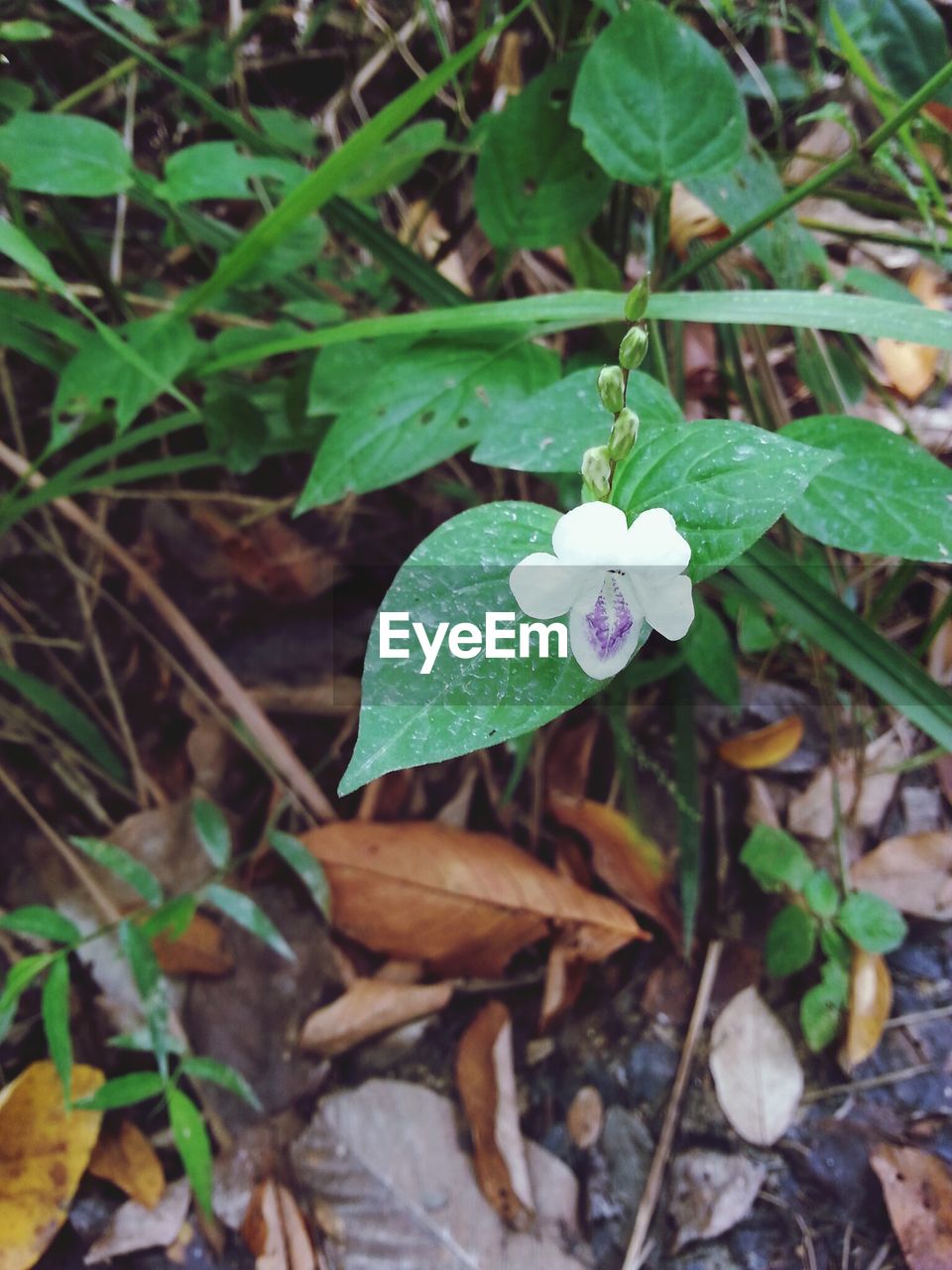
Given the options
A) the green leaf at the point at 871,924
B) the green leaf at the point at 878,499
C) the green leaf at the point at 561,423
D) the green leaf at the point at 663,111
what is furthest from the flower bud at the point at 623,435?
the green leaf at the point at 871,924

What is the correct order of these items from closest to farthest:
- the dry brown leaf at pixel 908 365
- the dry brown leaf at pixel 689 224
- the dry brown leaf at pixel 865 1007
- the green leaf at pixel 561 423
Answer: the green leaf at pixel 561 423
the dry brown leaf at pixel 865 1007
the dry brown leaf at pixel 689 224
the dry brown leaf at pixel 908 365

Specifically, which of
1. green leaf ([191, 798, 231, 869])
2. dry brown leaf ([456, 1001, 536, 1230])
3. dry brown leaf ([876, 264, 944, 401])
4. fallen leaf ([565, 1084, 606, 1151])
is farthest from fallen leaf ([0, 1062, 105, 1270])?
dry brown leaf ([876, 264, 944, 401])

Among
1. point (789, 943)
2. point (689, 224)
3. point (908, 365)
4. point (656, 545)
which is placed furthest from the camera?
point (908, 365)

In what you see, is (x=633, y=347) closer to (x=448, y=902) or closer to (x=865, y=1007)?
(x=448, y=902)

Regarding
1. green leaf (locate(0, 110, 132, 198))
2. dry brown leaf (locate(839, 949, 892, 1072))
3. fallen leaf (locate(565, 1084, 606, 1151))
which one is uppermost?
green leaf (locate(0, 110, 132, 198))

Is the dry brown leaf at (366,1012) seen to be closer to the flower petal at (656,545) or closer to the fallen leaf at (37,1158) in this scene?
the fallen leaf at (37,1158)

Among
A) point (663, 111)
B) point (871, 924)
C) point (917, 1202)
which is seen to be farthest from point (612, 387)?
point (917, 1202)

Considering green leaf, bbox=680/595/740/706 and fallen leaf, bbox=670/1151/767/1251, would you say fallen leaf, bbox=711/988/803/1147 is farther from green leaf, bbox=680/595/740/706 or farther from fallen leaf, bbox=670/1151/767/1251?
green leaf, bbox=680/595/740/706
